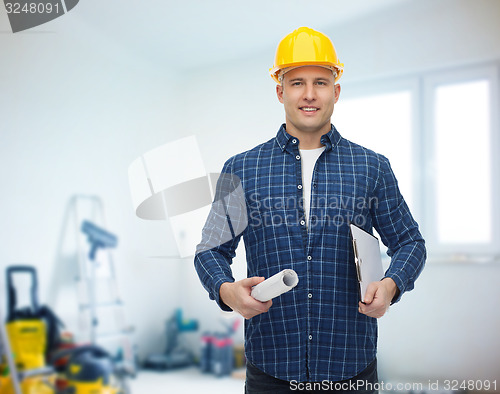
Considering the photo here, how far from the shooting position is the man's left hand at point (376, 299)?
0.80 metres

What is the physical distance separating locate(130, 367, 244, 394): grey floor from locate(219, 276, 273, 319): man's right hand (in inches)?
71.3

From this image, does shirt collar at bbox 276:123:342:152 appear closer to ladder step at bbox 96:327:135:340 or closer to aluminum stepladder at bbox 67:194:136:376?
aluminum stepladder at bbox 67:194:136:376

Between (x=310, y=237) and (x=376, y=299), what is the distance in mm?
180

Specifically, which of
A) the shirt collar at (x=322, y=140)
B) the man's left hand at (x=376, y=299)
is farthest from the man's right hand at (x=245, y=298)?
the shirt collar at (x=322, y=140)

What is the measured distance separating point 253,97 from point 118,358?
1.53 metres

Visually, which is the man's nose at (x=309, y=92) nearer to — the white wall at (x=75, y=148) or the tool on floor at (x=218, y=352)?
the white wall at (x=75, y=148)

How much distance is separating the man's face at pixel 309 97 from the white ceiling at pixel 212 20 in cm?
144

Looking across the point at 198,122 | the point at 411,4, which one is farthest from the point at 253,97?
the point at 411,4

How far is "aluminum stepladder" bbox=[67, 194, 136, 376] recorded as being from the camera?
7.07ft

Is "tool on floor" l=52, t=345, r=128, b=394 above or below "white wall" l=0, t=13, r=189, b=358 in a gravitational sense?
below

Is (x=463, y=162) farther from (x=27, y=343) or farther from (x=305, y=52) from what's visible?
(x=27, y=343)

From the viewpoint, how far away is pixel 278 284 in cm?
70

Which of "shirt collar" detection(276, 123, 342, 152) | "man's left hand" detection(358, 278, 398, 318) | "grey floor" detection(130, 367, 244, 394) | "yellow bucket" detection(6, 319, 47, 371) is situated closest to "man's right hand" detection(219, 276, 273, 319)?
"man's left hand" detection(358, 278, 398, 318)

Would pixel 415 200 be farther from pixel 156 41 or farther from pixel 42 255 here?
pixel 42 255
